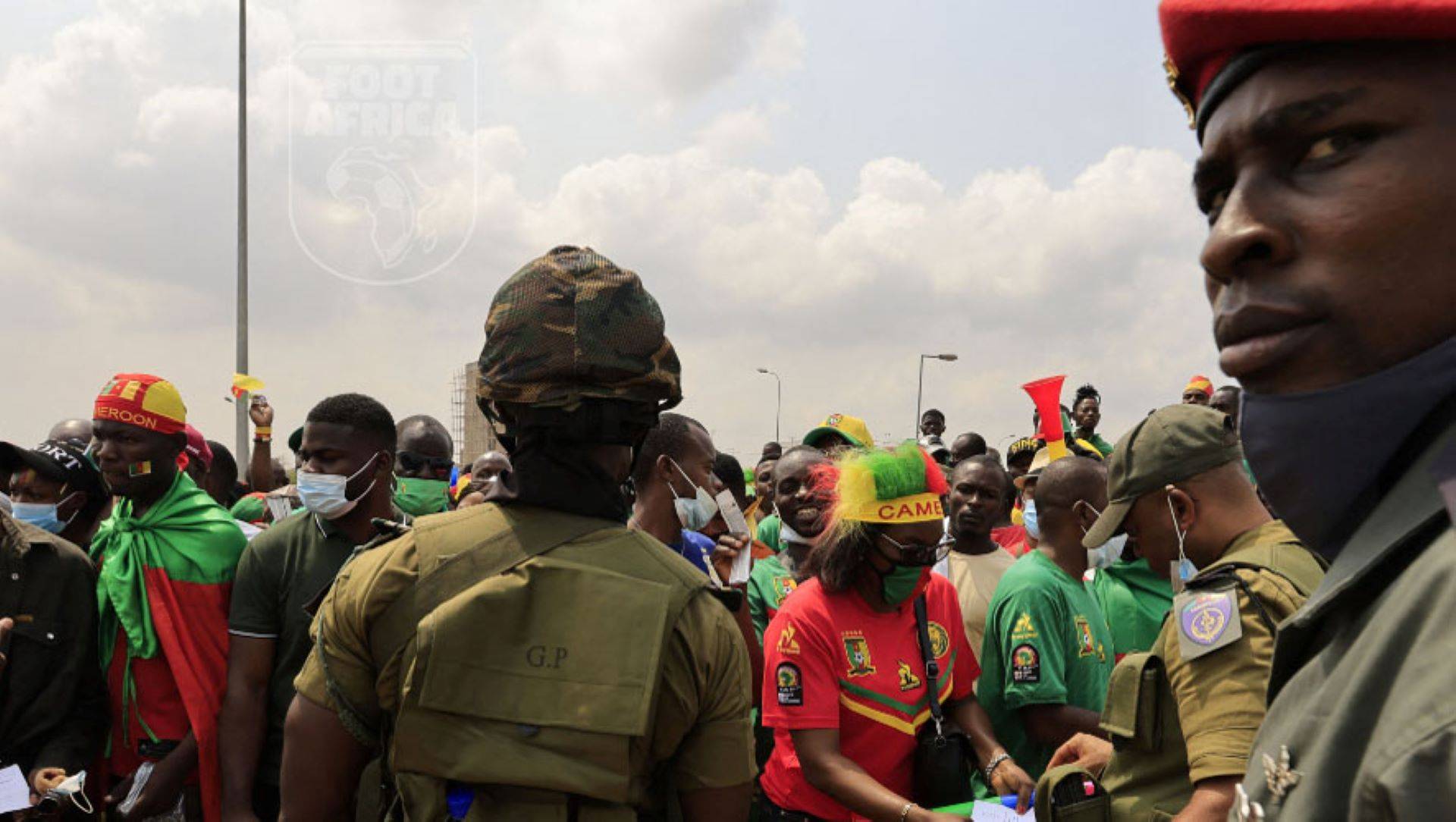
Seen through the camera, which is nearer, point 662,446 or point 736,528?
point 736,528

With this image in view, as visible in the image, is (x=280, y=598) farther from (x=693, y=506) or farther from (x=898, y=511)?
(x=898, y=511)

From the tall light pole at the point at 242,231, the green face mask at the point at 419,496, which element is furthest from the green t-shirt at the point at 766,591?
the tall light pole at the point at 242,231

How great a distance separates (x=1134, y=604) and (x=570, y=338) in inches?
130

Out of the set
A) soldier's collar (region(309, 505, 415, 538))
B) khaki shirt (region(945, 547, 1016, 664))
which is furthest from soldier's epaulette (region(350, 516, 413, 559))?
khaki shirt (region(945, 547, 1016, 664))

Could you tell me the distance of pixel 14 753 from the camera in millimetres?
4008

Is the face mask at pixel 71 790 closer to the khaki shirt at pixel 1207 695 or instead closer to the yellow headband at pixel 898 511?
the yellow headband at pixel 898 511

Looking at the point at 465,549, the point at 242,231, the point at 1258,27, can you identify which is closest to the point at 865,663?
the point at 465,549

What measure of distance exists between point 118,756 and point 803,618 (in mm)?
2868

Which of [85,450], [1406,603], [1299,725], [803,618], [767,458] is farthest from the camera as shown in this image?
[767,458]

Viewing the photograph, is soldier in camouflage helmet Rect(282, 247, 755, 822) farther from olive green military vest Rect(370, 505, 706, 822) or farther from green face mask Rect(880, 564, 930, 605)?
green face mask Rect(880, 564, 930, 605)

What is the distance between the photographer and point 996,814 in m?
3.41

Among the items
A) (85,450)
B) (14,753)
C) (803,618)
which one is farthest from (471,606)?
(85,450)

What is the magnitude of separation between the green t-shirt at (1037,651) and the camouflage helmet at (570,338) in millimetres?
2228

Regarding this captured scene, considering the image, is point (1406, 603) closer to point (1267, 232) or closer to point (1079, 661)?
point (1267, 232)
